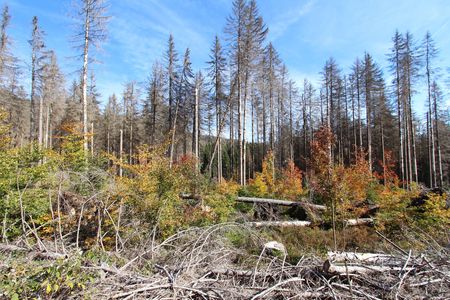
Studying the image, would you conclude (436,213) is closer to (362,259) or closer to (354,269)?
(362,259)

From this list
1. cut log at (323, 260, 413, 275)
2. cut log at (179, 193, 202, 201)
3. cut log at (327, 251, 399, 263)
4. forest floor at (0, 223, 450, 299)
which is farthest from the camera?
cut log at (179, 193, 202, 201)

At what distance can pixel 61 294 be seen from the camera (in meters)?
2.76

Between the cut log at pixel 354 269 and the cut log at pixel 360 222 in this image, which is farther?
the cut log at pixel 360 222

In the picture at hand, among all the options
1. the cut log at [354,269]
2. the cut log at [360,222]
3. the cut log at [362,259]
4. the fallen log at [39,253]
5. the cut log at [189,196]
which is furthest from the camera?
the cut log at [360,222]

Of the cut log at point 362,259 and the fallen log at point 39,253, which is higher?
the fallen log at point 39,253

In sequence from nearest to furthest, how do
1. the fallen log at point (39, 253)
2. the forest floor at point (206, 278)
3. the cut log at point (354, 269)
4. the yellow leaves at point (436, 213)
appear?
the forest floor at point (206, 278)
the fallen log at point (39, 253)
the cut log at point (354, 269)
the yellow leaves at point (436, 213)

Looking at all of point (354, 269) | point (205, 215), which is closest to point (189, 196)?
point (205, 215)

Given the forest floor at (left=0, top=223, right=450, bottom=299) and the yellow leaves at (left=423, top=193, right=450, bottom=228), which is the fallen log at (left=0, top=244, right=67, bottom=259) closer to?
the forest floor at (left=0, top=223, right=450, bottom=299)

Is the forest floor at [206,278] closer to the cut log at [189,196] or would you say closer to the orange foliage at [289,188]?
the cut log at [189,196]

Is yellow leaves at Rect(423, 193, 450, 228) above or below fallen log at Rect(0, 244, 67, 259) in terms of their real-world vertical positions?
below

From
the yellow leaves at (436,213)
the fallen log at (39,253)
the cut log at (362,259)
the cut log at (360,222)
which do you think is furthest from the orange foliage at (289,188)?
the fallen log at (39,253)

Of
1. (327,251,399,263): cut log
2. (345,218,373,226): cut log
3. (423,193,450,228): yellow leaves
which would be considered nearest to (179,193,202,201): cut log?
(327,251,399,263): cut log

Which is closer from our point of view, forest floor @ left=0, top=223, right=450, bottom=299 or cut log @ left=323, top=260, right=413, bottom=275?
forest floor @ left=0, top=223, right=450, bottom=299

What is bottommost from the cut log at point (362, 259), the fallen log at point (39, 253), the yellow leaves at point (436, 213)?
the yellow leaves at point (436, 213)
